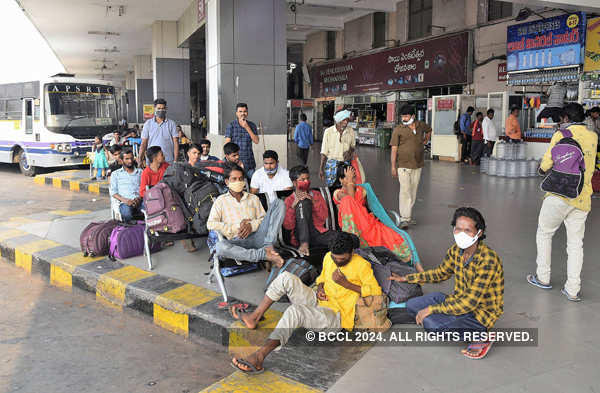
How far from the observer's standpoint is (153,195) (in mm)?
5332

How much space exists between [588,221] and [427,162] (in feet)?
31.2

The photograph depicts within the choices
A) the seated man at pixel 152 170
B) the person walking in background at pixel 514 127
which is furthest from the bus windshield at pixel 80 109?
the person walking in background at pixel 514 127

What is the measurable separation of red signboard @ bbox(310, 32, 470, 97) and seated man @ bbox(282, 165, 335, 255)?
14.9 meters

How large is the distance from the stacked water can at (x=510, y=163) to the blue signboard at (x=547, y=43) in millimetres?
2552

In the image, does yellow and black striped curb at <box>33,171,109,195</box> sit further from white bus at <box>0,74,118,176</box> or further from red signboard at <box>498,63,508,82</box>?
red signboard at <box>498,63,508,82</box>

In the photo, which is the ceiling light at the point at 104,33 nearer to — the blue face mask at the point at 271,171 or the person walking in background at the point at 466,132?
the person walking in background at the point at 466,132

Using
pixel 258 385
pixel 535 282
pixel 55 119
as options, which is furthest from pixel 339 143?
pixel 55 119

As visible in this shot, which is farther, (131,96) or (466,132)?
(131,96)

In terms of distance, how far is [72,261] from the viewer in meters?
5.62

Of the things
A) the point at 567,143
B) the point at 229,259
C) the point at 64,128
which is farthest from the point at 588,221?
the point at 64,128

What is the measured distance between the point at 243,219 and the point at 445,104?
14.0 m

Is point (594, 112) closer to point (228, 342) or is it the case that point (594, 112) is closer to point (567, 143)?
point (567, 143)

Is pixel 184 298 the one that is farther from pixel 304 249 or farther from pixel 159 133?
pixel 159 133

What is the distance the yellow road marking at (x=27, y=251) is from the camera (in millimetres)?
6074
